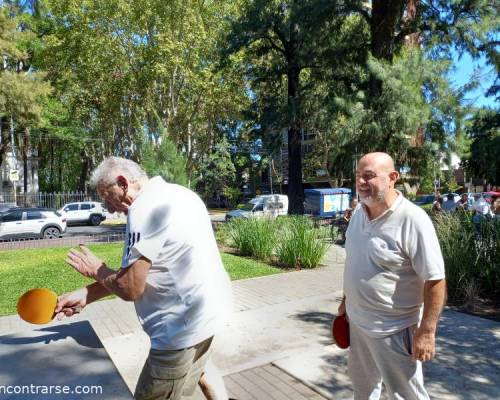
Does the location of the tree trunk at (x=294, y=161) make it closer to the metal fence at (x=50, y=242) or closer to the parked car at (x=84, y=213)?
the metal fence at (x=50, y=242)

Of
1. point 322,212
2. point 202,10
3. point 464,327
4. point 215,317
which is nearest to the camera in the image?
point 215,317

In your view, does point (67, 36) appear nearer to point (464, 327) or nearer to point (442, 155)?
point (442, 155)

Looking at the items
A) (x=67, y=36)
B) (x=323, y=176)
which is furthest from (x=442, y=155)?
(x=323, y=176)

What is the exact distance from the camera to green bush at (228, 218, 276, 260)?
10578 millimetres

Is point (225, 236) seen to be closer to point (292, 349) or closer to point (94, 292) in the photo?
point (292, 349)

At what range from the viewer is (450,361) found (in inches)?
163

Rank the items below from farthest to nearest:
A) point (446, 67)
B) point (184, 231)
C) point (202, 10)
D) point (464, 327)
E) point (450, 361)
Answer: point (202, 10) → point (446, 67) → point (464, 327) → point (450, 361) → point (184, 231)

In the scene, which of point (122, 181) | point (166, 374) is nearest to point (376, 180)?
point (122, 181)

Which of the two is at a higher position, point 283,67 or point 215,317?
point 283,67

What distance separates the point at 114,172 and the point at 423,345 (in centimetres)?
196

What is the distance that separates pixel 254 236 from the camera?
1109 centimetres

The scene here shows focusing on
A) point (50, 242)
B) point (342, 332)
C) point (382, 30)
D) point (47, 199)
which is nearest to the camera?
point (342, 332)

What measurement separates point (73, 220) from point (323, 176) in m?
26.7

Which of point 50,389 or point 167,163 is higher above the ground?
point 167,163
